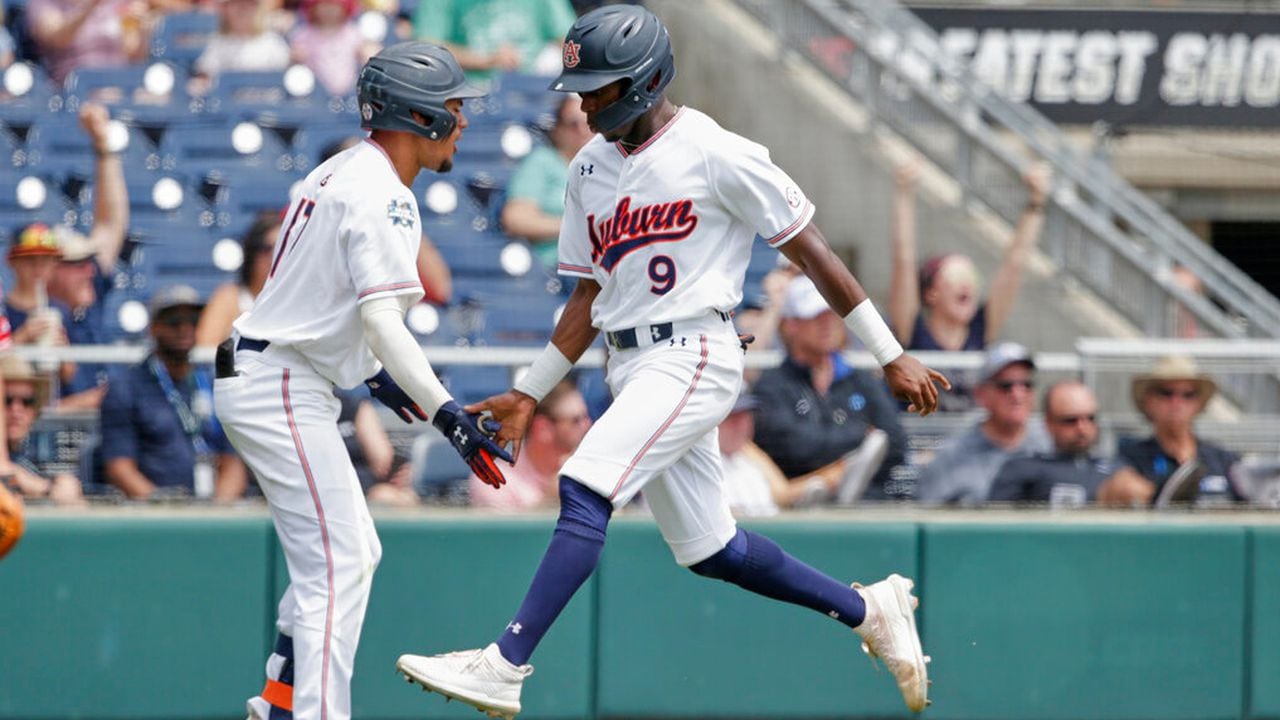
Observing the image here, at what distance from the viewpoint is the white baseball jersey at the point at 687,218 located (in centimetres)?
441

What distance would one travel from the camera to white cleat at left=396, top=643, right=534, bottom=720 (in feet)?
13.6

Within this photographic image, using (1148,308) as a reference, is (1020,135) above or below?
above

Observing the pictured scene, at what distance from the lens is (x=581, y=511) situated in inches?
170

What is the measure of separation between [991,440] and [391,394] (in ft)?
8.18

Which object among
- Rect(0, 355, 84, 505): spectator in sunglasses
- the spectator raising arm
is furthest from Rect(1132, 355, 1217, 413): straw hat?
Rect(0, 355, 84, 505): spectator in sunglasses

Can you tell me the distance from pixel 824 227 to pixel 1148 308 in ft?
4.93

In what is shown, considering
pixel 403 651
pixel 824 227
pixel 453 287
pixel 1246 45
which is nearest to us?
Result: pixel 403 651

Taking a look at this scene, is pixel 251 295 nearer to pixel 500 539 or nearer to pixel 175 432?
pixel 175 432

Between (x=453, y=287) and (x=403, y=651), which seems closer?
(x=403, y=651)

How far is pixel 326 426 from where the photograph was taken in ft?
14.8

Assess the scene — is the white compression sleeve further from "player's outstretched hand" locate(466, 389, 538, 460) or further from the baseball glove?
the baseball glove

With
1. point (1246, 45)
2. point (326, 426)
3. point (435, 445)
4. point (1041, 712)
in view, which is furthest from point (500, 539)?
point (1246, 45)

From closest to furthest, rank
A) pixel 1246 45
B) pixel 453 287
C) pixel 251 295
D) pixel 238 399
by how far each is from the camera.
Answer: pixel 238 399, pixel 251 295, pixel 453 287, pixel 1246 45

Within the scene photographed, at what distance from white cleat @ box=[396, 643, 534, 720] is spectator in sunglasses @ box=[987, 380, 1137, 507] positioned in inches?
101
